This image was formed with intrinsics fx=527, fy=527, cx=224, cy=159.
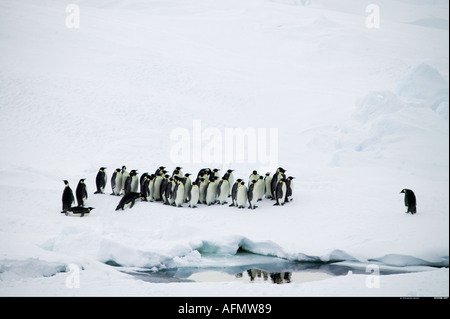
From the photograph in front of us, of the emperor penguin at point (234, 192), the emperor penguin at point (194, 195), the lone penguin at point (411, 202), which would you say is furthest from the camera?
the emperor penguin at point (234, 192)

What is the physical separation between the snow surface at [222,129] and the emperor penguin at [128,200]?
14cm

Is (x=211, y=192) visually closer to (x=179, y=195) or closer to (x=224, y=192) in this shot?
(x=224, y=192)

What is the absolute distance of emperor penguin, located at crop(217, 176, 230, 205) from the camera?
1060 centimetres

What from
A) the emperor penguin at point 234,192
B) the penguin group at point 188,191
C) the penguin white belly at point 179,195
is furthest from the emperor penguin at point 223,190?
the penguin white belly at point 179,195

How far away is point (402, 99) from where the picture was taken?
18375 mm

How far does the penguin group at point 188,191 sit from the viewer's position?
10.3 metres

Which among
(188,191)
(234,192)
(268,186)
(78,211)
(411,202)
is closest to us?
(411,202)

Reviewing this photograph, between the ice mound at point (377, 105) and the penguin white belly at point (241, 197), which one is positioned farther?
the ice mound at point (377, 105)

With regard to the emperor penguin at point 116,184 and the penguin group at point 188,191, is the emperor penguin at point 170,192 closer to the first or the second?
the penguin group at point 188,191

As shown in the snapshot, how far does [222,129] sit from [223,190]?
24.8 ft

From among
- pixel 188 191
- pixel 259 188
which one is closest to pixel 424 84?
pixel 259 188

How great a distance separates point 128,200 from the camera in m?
10.3
